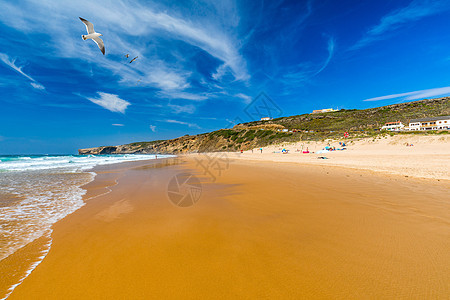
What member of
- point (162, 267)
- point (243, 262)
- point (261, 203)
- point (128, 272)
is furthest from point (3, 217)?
point (261, 203)

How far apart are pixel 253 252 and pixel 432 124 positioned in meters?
58.7

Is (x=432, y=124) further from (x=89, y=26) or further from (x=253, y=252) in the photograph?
(x=89, y=26)

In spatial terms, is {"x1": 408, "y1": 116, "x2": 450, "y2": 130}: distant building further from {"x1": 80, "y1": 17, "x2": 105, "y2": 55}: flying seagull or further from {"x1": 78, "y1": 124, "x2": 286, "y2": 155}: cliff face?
{"x1": 80, "y1": 17, "x2": 105, "y2": 55}: flying seagull

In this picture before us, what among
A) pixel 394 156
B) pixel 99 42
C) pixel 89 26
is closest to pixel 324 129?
pixel 394 156

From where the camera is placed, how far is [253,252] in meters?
3.13

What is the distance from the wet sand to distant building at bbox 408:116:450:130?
165 ft

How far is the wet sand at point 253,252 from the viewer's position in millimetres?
2291

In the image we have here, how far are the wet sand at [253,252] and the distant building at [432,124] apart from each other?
50.2 metres

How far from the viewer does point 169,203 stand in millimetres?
6305

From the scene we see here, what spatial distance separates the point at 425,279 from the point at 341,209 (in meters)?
2.90

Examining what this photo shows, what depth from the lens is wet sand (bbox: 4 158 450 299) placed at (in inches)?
90.2

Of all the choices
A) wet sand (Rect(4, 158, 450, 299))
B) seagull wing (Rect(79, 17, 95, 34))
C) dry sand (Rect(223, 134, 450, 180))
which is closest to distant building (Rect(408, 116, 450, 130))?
dry sand (Rect(223, 134, 450, 180))

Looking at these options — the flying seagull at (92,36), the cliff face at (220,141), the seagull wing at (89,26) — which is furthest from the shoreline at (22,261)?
the cliff face at (220,141)

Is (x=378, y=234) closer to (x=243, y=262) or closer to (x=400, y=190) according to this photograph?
(x=243, y=262)
